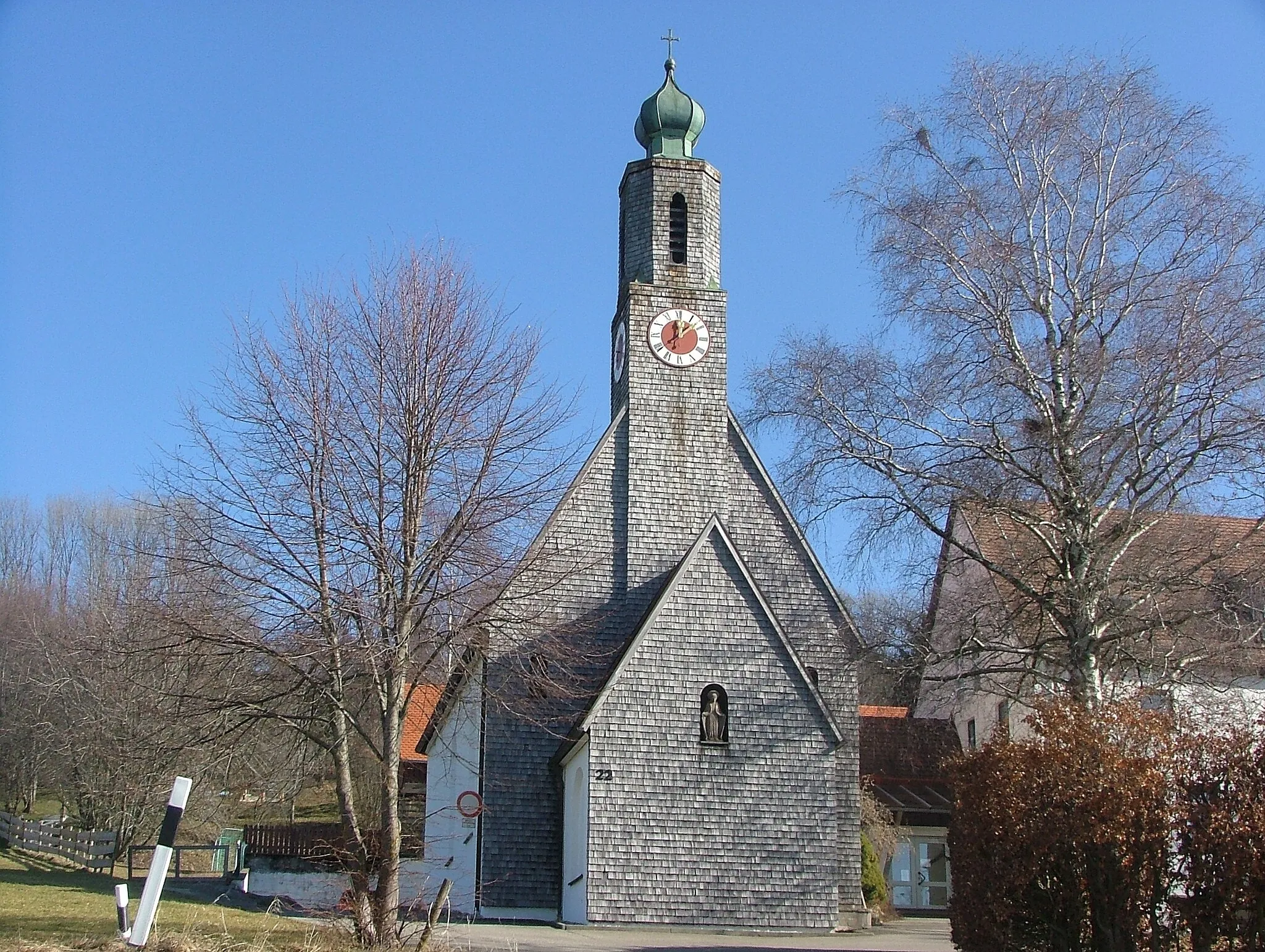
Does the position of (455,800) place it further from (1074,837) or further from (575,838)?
(1074,837)

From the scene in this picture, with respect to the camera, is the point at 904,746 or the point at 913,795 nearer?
the point at 913,795

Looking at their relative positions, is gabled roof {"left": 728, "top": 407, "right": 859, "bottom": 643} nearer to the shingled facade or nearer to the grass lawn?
the shingled facade

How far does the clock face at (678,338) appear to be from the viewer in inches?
1078

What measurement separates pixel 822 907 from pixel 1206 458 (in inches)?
384

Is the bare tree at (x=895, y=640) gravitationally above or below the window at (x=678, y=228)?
below

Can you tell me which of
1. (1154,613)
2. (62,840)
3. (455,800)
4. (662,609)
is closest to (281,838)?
(455,800)

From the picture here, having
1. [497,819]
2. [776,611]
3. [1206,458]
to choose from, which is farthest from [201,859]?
[1206,458]

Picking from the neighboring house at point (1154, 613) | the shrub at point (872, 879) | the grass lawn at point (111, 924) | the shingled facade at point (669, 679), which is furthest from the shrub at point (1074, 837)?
the shrub at point (872, 879)

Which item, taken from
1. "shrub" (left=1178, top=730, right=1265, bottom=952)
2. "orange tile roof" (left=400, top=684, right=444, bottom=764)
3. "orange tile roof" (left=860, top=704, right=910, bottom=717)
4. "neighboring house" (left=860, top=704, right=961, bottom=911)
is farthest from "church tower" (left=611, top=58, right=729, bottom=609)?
"shrub" (left=1178, top=730, right=1265, bottom=952)

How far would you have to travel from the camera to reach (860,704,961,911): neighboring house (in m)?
31.3

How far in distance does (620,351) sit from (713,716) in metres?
A: 8.61

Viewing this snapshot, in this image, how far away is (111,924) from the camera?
52.7 feet

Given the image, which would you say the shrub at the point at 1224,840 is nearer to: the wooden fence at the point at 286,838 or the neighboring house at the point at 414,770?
the neighboring house at the point at 414,770

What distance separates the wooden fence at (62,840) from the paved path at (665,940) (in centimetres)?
1250
